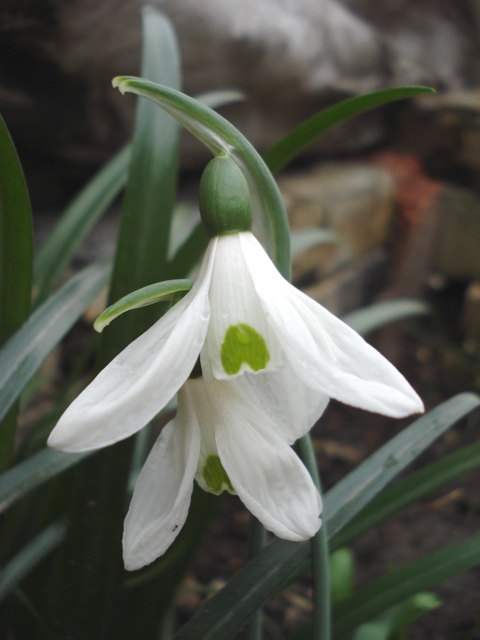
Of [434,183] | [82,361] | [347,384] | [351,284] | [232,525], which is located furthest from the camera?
[434,183]

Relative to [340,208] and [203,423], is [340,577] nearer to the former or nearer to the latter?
[203,423]

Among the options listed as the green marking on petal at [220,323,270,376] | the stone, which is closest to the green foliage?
the green marking on petal at [220,323,270,376]

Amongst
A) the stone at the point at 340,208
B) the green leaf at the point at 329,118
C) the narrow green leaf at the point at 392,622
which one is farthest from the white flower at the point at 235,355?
the stone at the point at 340,208

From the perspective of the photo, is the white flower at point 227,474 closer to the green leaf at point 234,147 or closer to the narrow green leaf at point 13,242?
the green leaf at point 234,147

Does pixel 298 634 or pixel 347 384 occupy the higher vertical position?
pixel 347 384

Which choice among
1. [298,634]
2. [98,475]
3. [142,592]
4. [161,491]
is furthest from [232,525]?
[161,491]

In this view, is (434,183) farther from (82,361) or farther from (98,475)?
(98,475)
